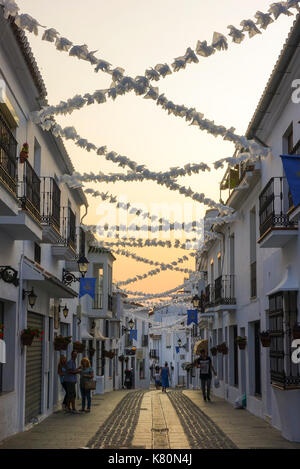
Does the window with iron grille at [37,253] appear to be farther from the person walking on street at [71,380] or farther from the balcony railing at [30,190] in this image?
the person walking on street at [71,380]

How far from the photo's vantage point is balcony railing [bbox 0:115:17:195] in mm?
10883

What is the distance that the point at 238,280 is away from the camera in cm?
2250

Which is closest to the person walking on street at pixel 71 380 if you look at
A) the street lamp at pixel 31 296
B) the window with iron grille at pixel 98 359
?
the street lamp at pixel 31 296

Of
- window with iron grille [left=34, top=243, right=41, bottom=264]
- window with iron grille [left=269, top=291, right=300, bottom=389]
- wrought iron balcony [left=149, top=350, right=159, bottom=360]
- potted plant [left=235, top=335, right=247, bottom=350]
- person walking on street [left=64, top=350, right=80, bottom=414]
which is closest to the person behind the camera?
window with iron grille [left=269, top=291, right=300, bottom=389]

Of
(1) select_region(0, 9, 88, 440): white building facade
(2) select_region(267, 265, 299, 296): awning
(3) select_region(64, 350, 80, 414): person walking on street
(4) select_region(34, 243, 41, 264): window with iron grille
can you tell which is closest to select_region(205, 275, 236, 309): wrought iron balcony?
(1) select_region(0, 9, 88, 440): white building facade

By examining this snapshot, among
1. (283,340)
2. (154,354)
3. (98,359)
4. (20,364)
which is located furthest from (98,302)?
(154,354)

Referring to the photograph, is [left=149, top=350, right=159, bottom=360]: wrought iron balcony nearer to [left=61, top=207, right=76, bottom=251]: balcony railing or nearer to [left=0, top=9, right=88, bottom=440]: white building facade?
[left=61, top=207, right=76, bottom=251]: balcony railing

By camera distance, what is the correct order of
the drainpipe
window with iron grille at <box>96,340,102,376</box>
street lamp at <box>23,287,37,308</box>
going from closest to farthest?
the drainpipe < street lamp at <box>23,287,37,308</box> < window with iron grille at <box>96,340,102,376</box>

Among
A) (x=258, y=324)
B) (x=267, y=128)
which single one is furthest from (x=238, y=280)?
(x=267, y=128)

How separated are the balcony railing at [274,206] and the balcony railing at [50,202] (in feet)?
16.3

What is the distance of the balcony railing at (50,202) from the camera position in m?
16.5

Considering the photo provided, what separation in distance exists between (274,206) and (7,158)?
5392 mm

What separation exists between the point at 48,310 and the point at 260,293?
5.71 m

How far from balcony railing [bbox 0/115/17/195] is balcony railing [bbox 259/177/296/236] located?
16.0 feet
